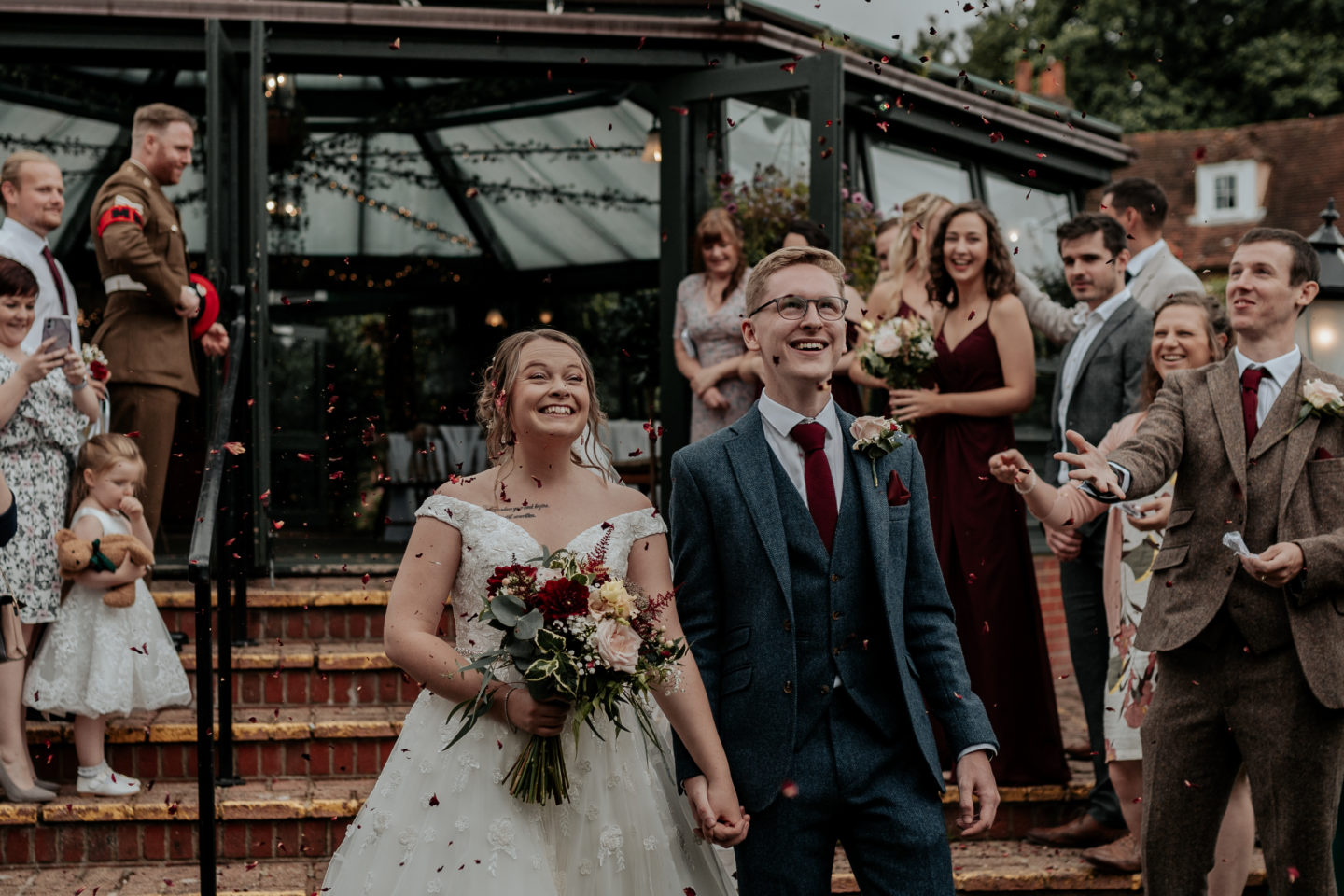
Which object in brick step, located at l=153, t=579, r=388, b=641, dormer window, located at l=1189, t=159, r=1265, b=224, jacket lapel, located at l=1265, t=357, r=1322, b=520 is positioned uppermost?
dormer window, located at l=1189, t=159, r=1265, b=224

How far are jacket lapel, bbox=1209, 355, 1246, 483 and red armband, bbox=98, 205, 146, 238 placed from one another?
4570mm

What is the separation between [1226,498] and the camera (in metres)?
3.54

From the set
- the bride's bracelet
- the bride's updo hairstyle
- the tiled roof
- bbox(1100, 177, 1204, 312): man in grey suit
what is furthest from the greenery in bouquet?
the tiled roof

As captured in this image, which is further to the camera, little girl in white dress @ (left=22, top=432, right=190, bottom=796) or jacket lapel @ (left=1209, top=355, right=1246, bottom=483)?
little girl in white dress @ (left=22, top=432, right=190, bottom=796)

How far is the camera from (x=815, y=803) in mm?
2605

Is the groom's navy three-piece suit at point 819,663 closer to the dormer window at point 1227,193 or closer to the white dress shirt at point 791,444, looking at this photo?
the white dress shirt at point 791,444

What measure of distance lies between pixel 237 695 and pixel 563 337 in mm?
3129

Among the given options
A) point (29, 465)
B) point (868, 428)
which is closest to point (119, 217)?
point (29, 465)

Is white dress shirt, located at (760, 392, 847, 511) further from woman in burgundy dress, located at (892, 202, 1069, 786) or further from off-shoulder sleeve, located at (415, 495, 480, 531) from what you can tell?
woman in burgundy dress, located at (892, 202, 1069, 786)

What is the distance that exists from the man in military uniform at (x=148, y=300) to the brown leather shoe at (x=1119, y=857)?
13.7 ft

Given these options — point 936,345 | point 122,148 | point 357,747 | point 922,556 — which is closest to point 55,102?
point 122,148

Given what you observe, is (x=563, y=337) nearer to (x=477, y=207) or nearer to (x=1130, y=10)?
(x=477, y=207)

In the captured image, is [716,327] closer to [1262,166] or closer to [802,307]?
[802,307]

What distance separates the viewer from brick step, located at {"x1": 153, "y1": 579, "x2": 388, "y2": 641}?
5996 mm
